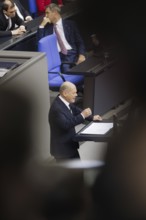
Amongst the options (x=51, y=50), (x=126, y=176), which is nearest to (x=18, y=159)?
(x=126, y=176)

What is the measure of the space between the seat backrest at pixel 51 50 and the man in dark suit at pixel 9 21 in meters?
0.33

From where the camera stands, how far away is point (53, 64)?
510 centimetres

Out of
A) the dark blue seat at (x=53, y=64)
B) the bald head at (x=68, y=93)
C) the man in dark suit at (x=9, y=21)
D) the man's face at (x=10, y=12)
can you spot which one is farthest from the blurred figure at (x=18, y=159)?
the man's face at (x=10, y=12)

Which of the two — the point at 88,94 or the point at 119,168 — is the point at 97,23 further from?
the point at 88,94

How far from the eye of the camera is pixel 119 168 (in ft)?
1.11

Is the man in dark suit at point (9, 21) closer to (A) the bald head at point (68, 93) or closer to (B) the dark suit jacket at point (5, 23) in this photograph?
(B) the dark suit jacket at point (5, 23)

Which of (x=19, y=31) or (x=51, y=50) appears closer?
(x=51, y=50)

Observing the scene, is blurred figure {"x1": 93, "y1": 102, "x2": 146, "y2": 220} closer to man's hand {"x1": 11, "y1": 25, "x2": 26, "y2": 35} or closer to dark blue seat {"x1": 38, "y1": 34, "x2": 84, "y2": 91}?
dark blue seat {"x1": 38, "y1": 34, "x2": 84, "y2": 91}

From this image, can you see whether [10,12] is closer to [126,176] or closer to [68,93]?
[68,93]

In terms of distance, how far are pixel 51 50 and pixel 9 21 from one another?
696 millimetres

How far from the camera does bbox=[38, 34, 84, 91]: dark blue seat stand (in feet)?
16.0

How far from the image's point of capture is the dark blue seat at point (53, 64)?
192 inches

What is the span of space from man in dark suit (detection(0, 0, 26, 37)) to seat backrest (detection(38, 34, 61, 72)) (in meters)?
0.33

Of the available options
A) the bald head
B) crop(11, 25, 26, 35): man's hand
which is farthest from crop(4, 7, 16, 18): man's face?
the bald head
